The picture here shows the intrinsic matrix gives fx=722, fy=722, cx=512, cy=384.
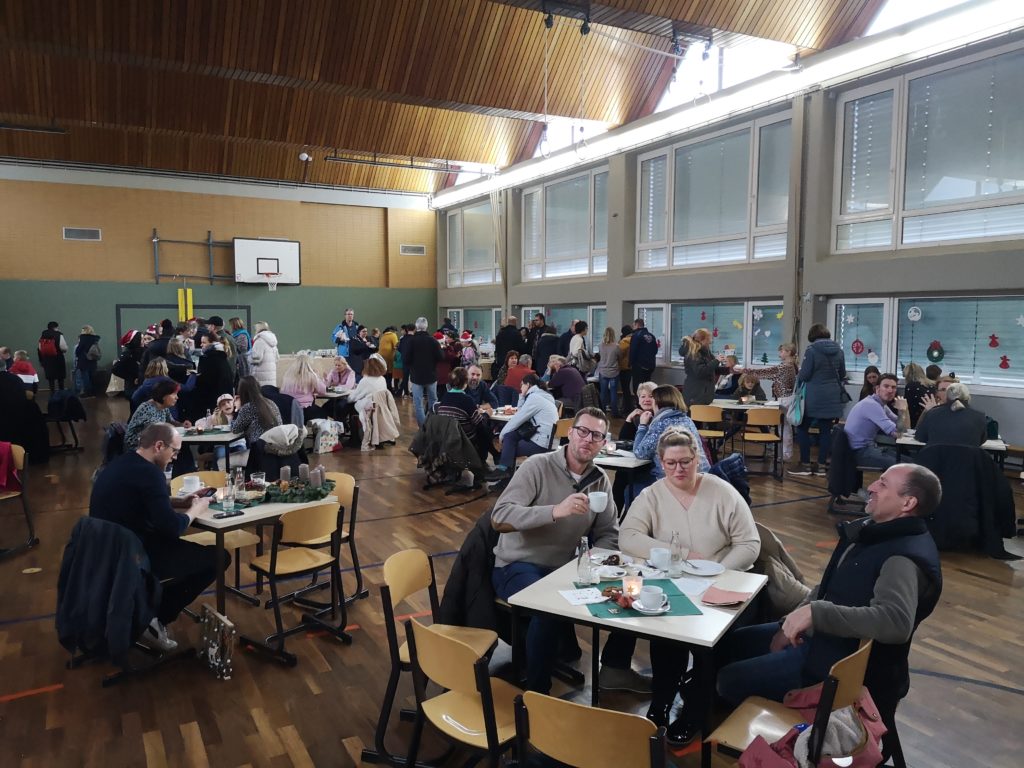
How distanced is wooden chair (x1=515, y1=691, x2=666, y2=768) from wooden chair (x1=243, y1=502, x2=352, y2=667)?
210cm

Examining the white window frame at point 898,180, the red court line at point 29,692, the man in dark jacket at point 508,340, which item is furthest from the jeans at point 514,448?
the man in dark jacket at point 508,340

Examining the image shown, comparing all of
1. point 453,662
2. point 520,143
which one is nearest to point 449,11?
point 520,143

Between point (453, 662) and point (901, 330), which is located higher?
point (901, 330)

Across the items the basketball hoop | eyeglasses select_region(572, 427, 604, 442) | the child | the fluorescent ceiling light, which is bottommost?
the child

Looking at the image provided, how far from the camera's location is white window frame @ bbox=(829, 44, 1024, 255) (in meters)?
7.80

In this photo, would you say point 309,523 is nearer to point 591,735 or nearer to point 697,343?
point 591,735

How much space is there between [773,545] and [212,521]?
9.01 feet

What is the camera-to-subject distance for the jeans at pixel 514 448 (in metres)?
6.86

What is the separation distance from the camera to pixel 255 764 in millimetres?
2793

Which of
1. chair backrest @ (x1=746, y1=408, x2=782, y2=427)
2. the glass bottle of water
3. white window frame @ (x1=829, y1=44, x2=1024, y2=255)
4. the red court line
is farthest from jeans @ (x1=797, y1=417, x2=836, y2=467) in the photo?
the red court line

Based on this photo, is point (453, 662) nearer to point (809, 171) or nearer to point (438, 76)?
point (809, 171)

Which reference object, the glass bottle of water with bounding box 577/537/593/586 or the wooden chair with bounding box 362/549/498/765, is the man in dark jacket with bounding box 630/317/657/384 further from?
the glass bottle of water with bounding box 577/537/593/586

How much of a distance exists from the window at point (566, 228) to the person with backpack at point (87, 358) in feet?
29.0

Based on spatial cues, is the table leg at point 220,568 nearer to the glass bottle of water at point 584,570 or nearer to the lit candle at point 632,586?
the glass bottle of water at point 584,570
